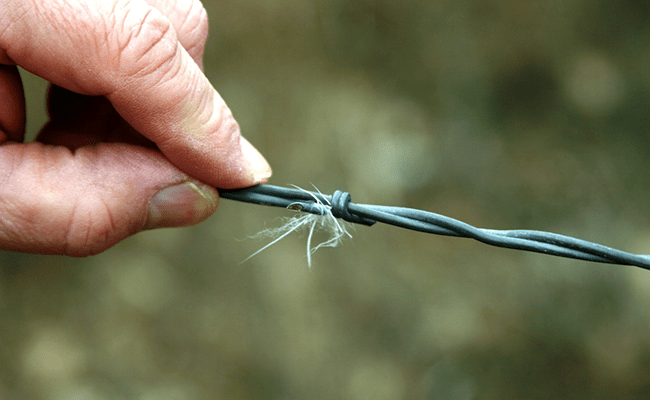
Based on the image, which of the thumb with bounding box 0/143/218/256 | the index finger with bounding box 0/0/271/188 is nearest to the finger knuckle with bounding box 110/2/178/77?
the index finger with bounding box 0/0/271/188

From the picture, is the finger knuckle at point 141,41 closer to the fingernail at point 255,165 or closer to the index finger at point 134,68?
the index finger at point 134,68

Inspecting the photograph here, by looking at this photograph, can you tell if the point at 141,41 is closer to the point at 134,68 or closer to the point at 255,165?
the point at 134,68

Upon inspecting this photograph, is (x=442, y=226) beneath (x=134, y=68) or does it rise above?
above

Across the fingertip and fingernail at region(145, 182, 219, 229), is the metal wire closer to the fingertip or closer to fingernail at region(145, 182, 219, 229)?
fingernail at region(145, 182, 219, 229)

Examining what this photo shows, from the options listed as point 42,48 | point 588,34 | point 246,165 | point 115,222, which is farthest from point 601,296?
point 42,48

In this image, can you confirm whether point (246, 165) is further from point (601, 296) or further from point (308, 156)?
point (601, 296)

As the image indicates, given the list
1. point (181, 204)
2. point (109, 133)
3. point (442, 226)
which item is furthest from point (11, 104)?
point (442, 226)
